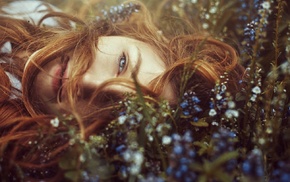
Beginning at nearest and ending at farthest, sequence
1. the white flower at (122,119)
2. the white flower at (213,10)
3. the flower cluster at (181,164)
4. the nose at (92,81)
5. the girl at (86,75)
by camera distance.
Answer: the flower cluster at (181,164) → the white flower at (122,119) → the girl at (86,75) → the nose at (92,81) → the white flower at (213,10)

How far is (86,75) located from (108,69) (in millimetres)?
115

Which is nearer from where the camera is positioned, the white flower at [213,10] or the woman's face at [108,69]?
the woman's face at [108,69]

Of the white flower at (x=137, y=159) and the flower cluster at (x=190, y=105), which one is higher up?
the flower cluster at (x=190, y=105)

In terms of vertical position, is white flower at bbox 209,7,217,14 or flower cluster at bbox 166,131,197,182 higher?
white flower at bbox 209,7,217,14

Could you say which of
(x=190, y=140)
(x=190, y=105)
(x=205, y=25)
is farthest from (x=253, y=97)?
(x=205, y=25)

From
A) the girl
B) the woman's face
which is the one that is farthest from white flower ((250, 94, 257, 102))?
the woman's face

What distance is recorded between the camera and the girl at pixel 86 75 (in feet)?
6.08

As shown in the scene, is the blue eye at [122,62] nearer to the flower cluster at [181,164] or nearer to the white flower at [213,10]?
the flower cluster at [181,164]

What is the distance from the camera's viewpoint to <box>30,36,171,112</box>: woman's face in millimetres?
2078

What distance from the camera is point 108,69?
212 centimetres

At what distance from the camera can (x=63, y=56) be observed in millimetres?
2279

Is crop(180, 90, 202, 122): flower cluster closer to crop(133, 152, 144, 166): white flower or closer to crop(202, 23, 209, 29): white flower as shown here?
crop(133, 152, 144, 166): white flower

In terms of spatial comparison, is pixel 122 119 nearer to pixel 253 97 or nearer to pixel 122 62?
pixel 122 62

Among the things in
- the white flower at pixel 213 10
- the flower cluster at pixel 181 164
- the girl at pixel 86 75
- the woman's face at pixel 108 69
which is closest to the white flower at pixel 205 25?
the white flower at pixel 213 10
